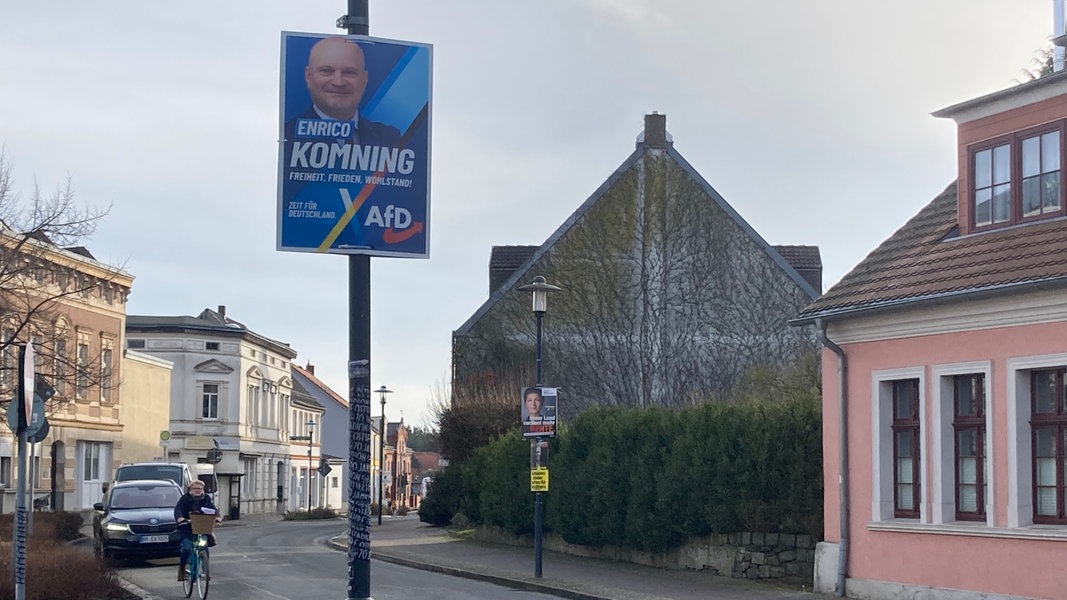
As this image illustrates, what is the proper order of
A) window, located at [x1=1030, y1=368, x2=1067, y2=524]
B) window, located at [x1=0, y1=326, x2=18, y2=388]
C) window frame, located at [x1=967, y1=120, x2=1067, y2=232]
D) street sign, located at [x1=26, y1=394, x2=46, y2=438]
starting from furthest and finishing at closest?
window, located at [x1=0, y1=326, x2=18, y2=388] < window frame, located at [x1=967, y1=120, x2=1067, y2=232] < window, located at [x1=1030, y1=368, x2=1067, y2=524] < street sign, located at [x1=26, y1=394, x2=46, y2=438]

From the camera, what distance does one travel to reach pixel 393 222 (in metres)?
8.20

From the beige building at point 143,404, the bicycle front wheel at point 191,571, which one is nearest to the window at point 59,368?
the beige building at point 143,404

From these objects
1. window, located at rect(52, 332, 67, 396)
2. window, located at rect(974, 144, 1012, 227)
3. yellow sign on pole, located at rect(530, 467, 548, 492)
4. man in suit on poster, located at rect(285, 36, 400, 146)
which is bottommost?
yellow sign on pole, located at rect(530, 467, 548, 492)

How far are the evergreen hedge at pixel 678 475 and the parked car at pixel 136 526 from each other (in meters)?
8.20

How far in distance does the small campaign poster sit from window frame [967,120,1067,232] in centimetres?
842

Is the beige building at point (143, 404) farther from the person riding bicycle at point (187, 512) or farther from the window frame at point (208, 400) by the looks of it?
the person riding bicycle at point (187, 512)

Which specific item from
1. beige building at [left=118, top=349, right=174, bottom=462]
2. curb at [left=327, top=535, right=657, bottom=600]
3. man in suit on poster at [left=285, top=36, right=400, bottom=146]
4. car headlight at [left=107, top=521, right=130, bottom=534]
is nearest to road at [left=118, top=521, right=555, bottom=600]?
curb at [left=327, top=535, right=657, bottom=600]

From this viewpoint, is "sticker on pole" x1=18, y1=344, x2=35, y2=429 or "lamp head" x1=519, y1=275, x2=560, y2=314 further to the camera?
"lamp head" x1=519, y1=275, x2=560, y2=314

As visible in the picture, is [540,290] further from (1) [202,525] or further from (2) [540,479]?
(1) [202,525]

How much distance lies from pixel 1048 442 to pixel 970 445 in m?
1.43

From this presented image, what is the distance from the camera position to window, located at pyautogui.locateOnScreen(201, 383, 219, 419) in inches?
2977

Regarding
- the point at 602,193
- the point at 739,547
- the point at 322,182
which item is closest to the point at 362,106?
the point at 322,182

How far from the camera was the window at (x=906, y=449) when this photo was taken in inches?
773

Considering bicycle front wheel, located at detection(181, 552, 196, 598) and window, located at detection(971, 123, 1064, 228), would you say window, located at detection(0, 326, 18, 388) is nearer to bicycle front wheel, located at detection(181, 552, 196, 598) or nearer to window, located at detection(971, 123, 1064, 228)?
bicycle front wheel, located at detection(181, 552, 196, 598)
